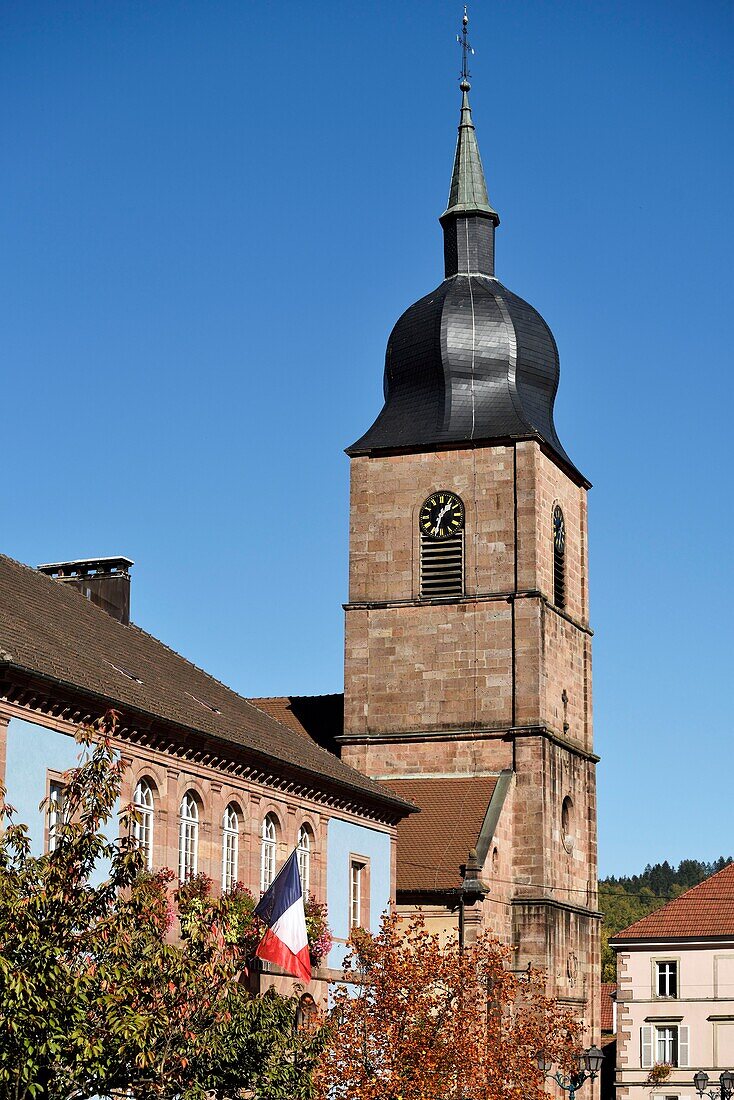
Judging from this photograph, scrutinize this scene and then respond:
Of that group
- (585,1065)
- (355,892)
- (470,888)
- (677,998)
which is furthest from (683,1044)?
(585,1065)

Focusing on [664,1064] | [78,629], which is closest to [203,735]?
[78,629]

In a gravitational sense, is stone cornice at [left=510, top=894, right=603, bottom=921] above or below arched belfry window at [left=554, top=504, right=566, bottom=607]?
below

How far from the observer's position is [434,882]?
5372 cm

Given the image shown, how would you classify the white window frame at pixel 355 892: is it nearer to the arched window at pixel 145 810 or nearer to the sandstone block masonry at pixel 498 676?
the sandstone block masonry at pixel 498 676

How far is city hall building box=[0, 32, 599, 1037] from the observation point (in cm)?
5428

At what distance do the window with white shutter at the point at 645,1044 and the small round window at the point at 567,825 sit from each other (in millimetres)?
14348

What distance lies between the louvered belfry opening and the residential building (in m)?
17.9

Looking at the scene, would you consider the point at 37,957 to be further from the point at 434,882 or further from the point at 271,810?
the point at 434,882

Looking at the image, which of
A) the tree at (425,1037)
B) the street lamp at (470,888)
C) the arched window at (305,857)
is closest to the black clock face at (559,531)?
the street lamp at (470,888)

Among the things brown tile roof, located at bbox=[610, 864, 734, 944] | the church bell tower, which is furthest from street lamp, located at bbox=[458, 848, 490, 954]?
brown tile roof, located at bbox=[610, 864, 734, 944]

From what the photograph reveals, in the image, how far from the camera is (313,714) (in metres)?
62.2

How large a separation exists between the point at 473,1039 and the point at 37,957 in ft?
51.3

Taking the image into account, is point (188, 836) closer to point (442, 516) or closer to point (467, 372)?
point (442, 516)

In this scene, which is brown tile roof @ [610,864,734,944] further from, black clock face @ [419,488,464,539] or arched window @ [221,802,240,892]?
arched window @ [221,802,240,892]
